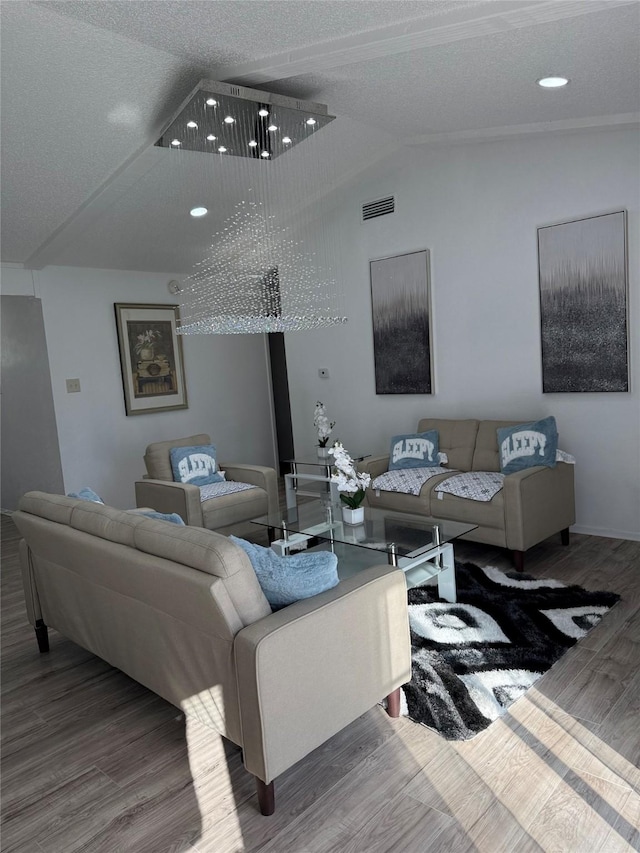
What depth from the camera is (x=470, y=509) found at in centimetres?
428

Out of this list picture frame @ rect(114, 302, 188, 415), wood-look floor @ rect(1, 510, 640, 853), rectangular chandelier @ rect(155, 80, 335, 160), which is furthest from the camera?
picture frame @ rect(114, 302, 188, 415)

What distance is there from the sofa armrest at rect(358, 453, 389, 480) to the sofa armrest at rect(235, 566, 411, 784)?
266cm

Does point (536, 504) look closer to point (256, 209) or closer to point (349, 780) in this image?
point (349, 780)

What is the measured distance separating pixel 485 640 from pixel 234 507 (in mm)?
2458

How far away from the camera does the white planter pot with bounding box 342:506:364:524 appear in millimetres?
3848

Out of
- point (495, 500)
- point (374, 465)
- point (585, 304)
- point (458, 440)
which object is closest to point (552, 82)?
point (585, 304)

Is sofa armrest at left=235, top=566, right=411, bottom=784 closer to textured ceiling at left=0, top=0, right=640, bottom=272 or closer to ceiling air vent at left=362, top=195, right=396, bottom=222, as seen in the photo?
A: textured ceiling at left=0, top=0, right=640, bottom=272

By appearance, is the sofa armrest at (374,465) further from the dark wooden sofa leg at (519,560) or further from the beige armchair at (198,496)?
the dark wooden sofa leg at (519,560)

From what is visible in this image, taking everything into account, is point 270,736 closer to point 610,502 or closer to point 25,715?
point 25,715

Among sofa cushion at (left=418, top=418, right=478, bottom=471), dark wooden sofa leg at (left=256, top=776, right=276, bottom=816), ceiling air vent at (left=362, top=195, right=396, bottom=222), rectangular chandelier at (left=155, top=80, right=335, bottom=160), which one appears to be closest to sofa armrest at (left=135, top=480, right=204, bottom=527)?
sofa cushion at (left=418, top=418, right=478, bottom=471)

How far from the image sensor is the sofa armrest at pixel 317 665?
6.62 ft

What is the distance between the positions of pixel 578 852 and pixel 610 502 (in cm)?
318

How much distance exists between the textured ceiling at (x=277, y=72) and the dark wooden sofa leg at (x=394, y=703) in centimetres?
275

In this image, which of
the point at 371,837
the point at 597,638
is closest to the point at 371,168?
the point at 597,638
